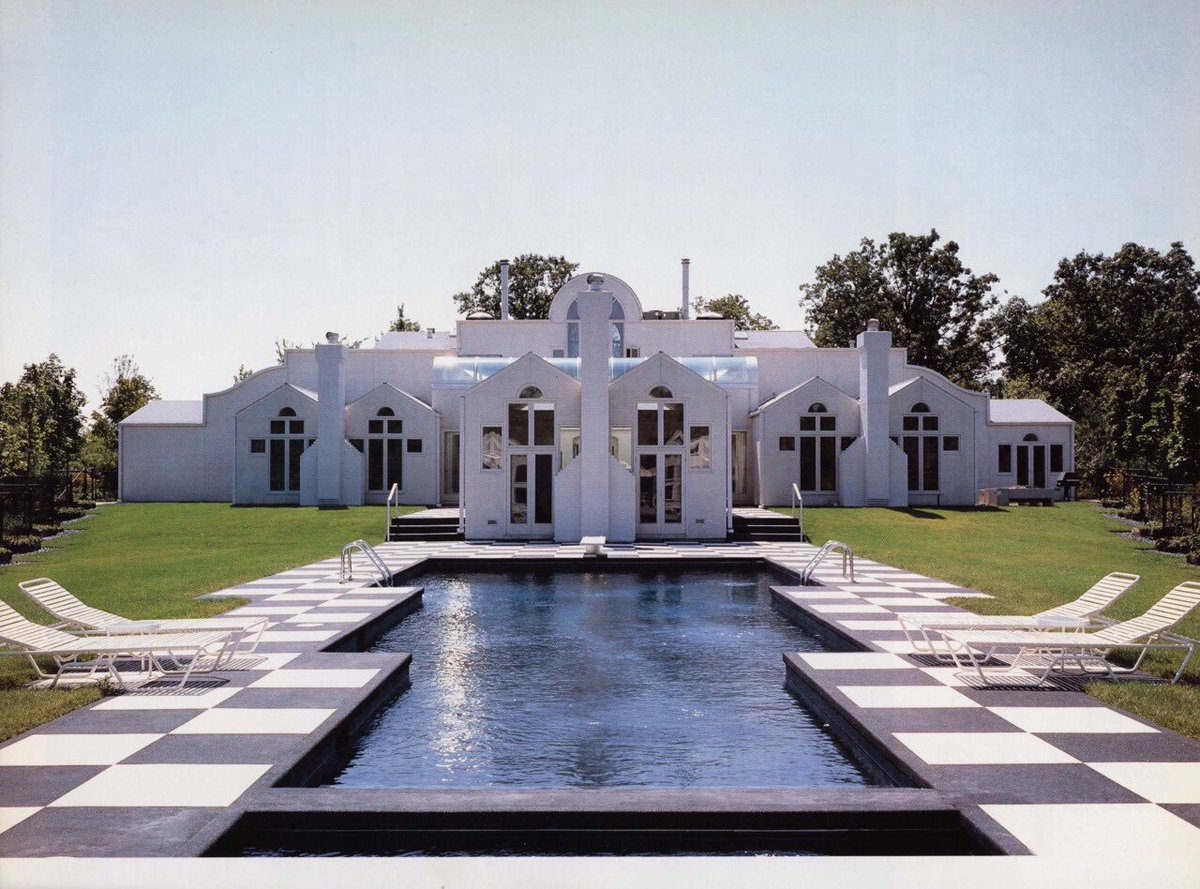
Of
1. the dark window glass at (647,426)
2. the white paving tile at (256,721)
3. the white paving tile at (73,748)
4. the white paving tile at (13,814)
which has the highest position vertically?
the dark window glass at (647,426)

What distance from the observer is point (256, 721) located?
271 inches

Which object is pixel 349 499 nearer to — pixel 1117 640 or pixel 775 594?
pixel 775 594

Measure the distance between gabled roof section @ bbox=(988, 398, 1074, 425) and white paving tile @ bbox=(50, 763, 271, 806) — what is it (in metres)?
36.0

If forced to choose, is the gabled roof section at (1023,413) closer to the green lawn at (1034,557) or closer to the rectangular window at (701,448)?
the green lawn at (1034,557)

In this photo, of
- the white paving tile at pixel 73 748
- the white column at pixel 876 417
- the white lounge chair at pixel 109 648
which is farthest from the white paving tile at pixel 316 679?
the white column at pixel 876 417

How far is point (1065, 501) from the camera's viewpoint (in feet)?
118

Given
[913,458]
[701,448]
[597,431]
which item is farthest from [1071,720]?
[913,458]

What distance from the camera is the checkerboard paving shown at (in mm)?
4965

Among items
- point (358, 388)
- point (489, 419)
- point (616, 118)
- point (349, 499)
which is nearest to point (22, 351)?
point (616, 118)

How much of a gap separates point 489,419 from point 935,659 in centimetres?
1577

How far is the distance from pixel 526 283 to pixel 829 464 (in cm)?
3301

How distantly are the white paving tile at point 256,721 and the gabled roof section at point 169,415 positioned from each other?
31.3 metres

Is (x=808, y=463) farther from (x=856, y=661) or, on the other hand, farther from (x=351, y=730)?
(x=351, y=730)

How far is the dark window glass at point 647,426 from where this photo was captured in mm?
23844
